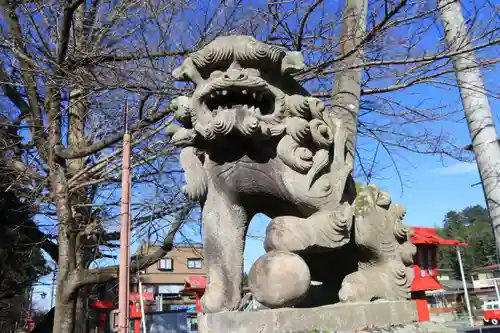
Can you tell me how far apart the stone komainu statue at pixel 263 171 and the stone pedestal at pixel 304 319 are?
0.27 ft

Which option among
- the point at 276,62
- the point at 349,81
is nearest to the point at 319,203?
the point at 276,62

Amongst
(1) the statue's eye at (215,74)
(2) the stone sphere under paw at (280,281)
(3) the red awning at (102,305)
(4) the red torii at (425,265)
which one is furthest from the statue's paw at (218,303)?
(3) the red awning at (102,305)

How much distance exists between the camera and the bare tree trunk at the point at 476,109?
11.5 feet

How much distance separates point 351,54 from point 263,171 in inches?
82.1

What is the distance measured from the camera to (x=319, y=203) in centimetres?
209

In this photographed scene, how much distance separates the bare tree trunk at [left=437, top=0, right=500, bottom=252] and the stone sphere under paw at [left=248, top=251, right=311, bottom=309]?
7.65 feet

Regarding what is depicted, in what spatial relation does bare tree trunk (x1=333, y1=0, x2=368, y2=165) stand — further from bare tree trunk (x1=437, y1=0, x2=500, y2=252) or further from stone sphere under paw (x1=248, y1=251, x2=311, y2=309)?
stone sphere under paw (x1=248, y1=251, x2=311, y2=309)

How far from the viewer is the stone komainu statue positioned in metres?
2.04

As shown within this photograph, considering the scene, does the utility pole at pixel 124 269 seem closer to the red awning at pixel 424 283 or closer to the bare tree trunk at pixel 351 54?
the bare tree trunk at pixel 351 54

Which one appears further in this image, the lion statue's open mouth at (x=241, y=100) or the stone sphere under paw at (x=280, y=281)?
the lion statue's open mouth at (x=241, y=100)

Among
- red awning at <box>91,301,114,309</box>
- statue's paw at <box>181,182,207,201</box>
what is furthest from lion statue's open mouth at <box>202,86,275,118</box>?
red awning at <box>91,301,114,309</box>

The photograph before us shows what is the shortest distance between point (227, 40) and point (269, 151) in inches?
23.7

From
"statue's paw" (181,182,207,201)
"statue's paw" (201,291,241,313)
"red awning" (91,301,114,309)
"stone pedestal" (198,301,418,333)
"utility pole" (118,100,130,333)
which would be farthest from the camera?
"red awning" (91,301,114,309)

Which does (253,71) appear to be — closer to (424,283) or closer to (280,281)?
(280,281)
